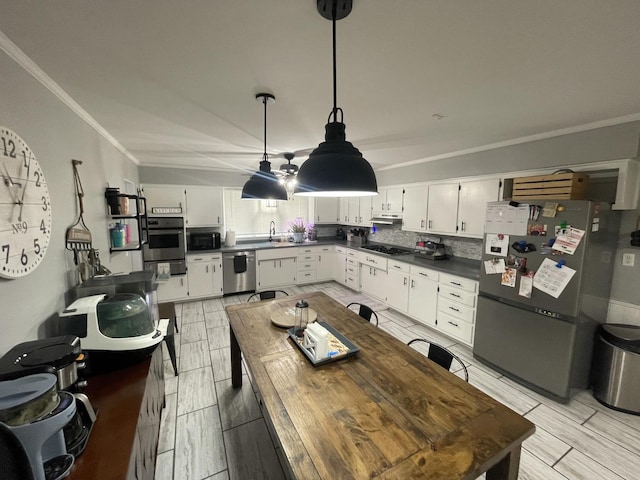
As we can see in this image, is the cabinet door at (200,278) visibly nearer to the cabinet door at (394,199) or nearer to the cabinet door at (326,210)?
the cabinet door at (326,210)

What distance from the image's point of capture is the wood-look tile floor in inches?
66.7

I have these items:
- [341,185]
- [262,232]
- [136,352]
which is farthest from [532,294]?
[262,232]

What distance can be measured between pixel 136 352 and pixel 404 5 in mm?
2166

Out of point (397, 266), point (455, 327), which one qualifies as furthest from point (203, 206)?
point (455, 327)

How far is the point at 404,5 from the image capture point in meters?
1.02

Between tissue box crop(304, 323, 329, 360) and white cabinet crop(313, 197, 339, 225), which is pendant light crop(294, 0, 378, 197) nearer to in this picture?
tissue box crop(304, 323, 329, 360)

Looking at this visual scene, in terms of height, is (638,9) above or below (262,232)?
above

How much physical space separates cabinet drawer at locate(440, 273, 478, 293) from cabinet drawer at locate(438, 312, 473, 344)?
1.38 feet

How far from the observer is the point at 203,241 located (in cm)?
465

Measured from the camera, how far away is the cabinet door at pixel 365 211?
501 centimetres

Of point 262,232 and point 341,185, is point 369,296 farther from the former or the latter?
point 341,185

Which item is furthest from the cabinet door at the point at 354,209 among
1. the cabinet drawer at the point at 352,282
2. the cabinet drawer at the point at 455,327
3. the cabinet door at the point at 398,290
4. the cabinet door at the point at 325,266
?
the cabinet drawer at the point at 455,327

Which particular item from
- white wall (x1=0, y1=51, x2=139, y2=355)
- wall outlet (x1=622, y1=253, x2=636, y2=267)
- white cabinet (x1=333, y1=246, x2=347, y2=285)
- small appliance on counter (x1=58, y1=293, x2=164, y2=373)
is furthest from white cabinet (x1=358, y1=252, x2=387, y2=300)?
white wall (x1=0, y1=51, x2=139, y2=355)

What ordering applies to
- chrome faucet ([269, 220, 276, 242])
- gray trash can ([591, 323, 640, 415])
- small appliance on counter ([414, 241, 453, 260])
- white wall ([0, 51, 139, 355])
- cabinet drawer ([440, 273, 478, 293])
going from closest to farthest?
white wall ([0, 51, 139, 355]), gray trash can ([591, 323, 640, 415]), cabinet drawer ([440, 273, 478, 293]), small appliance on counter ([414, 241, 453, 260]), chrome faucet ([269, 220, 276, 242])
